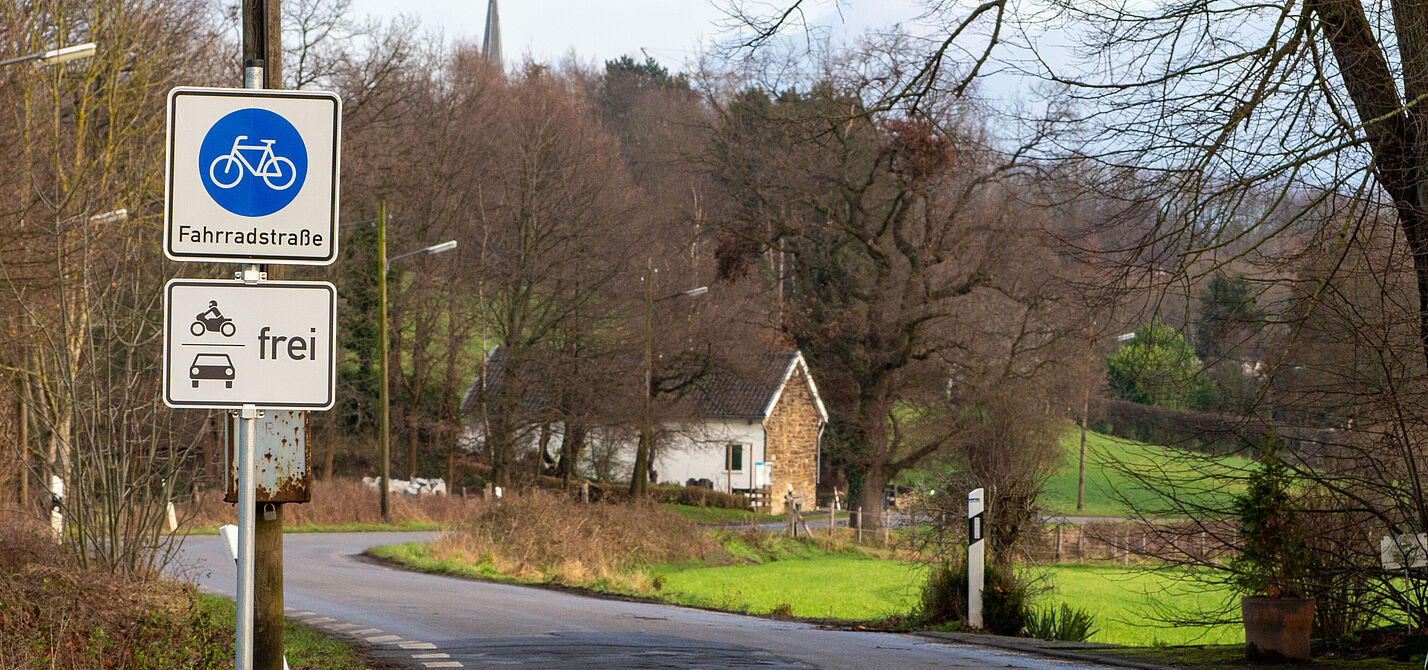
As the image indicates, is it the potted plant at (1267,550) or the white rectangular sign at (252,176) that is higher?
the white rectangular sign at (252,176)

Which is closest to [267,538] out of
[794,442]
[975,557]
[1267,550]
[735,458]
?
[1267,550]

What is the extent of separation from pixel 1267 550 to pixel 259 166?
895 centimetres

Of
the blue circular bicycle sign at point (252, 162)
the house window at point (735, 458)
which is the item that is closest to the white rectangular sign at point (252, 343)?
the blue circular bicycle sign at point (252, 162)

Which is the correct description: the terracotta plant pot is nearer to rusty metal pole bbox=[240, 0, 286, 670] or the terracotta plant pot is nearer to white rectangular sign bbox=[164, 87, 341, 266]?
rusty metal pole bbox=[240, 0, 286, 670]

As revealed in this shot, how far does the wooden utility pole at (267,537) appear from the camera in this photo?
25.0ft

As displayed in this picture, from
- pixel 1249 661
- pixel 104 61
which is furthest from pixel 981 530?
pixel 104 61

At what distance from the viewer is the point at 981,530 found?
1423 cm

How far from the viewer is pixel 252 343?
4770 mm

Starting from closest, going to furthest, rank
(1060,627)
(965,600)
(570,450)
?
(1060,627) < (965,600) < (570,450)

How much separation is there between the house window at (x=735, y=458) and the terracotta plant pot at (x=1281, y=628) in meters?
51.0

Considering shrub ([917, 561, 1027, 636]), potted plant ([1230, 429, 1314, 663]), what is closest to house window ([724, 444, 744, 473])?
shrub ([917, 561, 1027, 636])

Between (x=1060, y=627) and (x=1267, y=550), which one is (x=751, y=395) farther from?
(x=1267, y=550)

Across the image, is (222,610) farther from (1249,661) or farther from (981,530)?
(1249,661)

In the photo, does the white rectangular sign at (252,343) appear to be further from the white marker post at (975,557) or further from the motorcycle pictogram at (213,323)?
the white marker post at (975,557)
